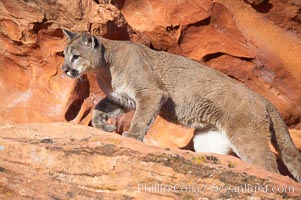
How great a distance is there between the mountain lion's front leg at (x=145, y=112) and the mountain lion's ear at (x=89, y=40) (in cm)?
98

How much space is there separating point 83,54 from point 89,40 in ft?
0.64

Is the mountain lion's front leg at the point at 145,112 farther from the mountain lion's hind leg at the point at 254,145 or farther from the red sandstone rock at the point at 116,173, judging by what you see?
the red sandstone rock at the point at 116,173

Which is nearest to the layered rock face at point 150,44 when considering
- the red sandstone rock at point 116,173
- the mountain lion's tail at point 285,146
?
the mountain lion's tail at point 285,146

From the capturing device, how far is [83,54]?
711 centimetres

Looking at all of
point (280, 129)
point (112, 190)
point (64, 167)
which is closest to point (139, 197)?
point (112, 190)

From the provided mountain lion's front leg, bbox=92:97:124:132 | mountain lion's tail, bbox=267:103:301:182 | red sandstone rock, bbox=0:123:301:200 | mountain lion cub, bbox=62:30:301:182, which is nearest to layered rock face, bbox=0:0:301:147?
mountain lion cub, bbox=62:30:301:182

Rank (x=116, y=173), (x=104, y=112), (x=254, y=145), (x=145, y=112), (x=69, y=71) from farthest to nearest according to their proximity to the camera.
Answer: (x=104, y=112) → (x=69, y=71) → (x=145, y=112) → (x=254, y=145) → (x=116, y=173)

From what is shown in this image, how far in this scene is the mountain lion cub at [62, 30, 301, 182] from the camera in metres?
6.57

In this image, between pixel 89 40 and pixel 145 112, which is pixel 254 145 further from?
pixel 89 40

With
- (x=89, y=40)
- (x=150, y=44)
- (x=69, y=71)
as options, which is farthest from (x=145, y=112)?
(x=150, y=44)

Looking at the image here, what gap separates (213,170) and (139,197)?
2.50ft

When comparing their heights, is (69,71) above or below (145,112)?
above

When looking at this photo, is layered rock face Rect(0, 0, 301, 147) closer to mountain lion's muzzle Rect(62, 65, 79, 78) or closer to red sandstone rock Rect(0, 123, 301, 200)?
mountain lion's muzzle Rect(62, 65, 79, 78)

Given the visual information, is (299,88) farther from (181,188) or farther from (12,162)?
(12,162)
